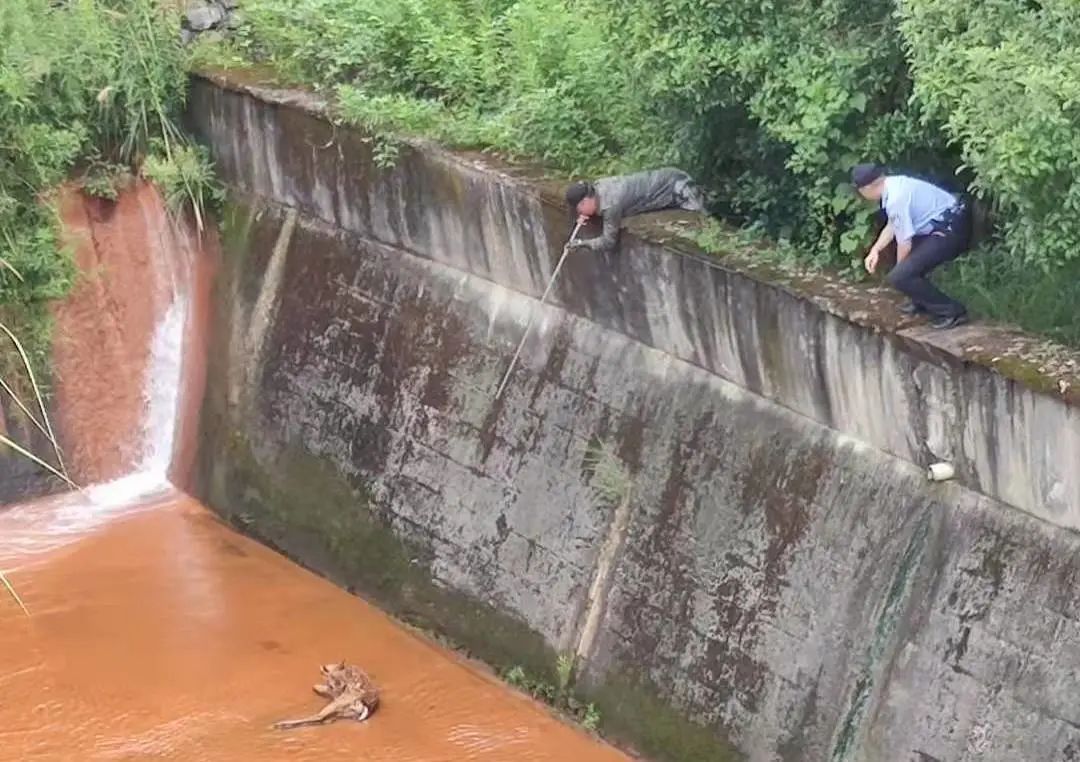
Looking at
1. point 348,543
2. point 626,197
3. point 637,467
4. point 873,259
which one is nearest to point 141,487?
point 348,543

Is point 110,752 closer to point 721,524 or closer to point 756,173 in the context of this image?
point 721,524

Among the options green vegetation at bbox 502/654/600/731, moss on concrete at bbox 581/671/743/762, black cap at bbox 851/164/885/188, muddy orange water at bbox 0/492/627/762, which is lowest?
muddy orange water at bbox 0/492/627/762

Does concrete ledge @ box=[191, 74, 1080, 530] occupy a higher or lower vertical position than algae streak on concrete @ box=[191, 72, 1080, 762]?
higher

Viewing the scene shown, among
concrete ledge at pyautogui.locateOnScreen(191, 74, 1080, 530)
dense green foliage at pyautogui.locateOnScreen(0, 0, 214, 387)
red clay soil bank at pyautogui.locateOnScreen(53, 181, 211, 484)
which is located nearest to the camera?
concrete ledge at pyautogui.locateOnScreen(191, 74, 1080, 530)

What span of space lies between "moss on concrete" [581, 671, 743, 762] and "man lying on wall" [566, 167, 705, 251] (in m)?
2.24

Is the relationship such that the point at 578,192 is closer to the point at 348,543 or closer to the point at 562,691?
the point at 562,691

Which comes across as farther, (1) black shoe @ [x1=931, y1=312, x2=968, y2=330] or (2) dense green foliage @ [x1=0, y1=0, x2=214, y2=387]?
(2) dense green foliage @ [x1=0, y1=0, x2=214, y2=387]

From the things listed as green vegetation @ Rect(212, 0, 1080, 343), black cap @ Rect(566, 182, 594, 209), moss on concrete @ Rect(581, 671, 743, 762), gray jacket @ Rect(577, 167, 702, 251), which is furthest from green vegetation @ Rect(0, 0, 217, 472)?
moss on concrete @ Rect(581, 671, 743, 762)

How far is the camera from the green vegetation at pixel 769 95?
605 centimetres

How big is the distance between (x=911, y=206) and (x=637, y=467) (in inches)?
80.9

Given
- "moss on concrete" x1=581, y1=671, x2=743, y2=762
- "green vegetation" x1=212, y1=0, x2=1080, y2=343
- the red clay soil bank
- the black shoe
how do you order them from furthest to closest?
1. the red clay soil bank
2. "moss on concrete" x1=581, y1=671, x2=743, y2=762
3. the black shoe
4. "green vegetation" x1=212, y1=0, x2=1080, y2=343

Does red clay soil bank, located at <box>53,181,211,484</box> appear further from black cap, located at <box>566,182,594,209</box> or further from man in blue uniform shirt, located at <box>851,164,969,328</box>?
man in blue uniform shirt, located at <box>851,164,969,328</box>

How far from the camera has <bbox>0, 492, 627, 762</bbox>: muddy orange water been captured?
7965 mm

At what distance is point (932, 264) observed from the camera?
697cm
